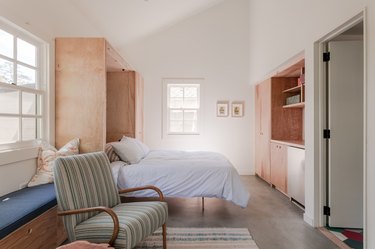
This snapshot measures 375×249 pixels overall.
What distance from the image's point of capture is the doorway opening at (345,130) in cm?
276

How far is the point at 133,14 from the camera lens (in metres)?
4.54

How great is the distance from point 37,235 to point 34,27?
6.89 feet

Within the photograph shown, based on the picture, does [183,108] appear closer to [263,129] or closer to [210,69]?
[210,69]

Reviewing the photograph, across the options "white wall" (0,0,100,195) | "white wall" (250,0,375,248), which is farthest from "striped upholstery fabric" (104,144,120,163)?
"white wall" (250,0,375,248)

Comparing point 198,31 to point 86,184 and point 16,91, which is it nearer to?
point 16,91

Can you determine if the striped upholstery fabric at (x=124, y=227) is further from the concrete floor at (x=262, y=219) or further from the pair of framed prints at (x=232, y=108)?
the pair of framed prints at (x=232, y=108)

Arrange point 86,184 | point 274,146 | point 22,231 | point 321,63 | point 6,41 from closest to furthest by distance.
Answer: point 22,231 < point 86,184 < point 6,41 < point 321,63 < point 274,146

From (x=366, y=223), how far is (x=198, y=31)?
16.8 ft

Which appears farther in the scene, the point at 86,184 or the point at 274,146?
the point at 274,146

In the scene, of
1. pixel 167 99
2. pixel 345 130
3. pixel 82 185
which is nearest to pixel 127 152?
pixel 82 185

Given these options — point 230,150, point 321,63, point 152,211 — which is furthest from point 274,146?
point 152,211

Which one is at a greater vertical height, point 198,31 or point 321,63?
point 198,31

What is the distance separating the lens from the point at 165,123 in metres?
6.04

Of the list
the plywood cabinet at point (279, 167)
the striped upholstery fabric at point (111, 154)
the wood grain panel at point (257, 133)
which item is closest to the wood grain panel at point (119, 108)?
the striped upholstery fabric at point (111, 154)
